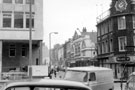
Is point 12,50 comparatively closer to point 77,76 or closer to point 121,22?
point 121,22

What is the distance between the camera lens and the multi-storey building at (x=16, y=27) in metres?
30.6

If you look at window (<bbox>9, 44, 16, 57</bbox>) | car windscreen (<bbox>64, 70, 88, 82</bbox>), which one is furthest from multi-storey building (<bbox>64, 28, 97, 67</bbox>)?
car windscreen (<bbox>64, 70, 88, 82</bbox>)

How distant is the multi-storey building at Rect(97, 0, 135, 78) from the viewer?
35781 mm

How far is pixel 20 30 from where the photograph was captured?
3083 cm

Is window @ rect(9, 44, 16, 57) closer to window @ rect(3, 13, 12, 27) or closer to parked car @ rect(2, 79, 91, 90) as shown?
window @ rect(3, 13, 12, 27)

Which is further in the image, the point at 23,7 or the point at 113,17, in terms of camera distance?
the point at 113,17

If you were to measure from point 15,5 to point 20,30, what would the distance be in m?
4.11

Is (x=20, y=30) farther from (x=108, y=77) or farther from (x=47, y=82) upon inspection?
(x=47, y=82)

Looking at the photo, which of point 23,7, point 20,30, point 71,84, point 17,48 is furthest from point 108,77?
point 17,48

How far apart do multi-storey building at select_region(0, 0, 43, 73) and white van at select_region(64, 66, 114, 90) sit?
1826 cm

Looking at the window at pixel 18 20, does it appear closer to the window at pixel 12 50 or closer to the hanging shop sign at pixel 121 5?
the window at pixel 12 50

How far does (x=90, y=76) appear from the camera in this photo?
13.0 metres

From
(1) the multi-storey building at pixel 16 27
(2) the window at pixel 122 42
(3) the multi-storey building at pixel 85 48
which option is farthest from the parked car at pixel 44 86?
(3) the multi-storey building at pixel 85 48

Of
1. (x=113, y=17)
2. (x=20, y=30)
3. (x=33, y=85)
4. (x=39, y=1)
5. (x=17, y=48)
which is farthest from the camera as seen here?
(x=113, y=17)
